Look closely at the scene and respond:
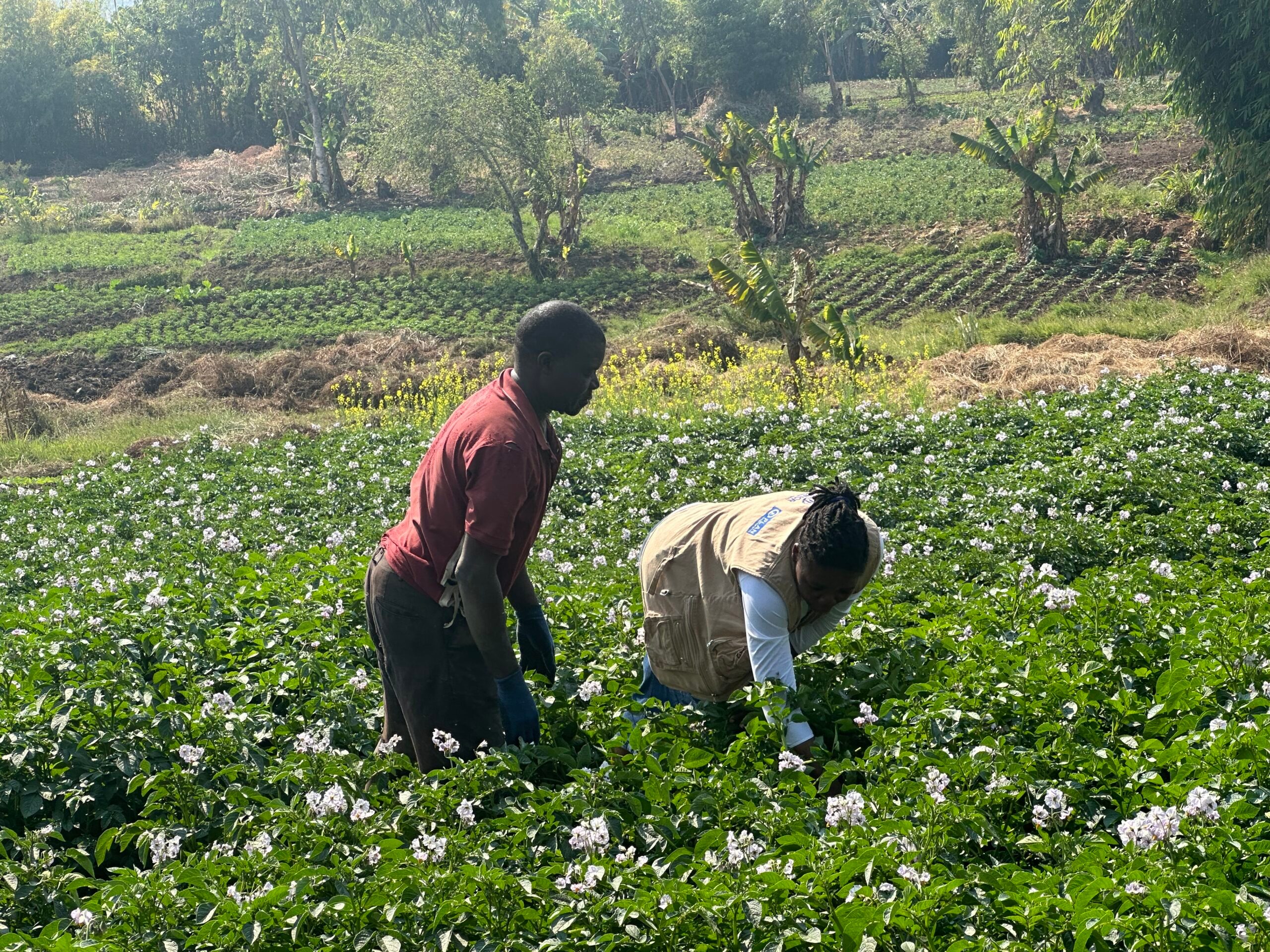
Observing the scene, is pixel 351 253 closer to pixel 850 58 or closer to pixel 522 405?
pixel 522 405

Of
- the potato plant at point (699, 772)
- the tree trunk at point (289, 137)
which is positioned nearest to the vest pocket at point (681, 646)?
the potato plant at point (699, 772)

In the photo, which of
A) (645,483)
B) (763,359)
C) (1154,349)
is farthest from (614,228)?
(645,483)

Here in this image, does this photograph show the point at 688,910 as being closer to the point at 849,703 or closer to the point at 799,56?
the point at 849,703

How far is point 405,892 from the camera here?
3.14m

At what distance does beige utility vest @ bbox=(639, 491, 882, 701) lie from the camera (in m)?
4.23

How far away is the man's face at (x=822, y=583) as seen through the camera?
3.94m

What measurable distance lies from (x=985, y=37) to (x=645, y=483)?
161 ft

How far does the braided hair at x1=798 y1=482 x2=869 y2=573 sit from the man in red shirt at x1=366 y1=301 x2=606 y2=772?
91cm

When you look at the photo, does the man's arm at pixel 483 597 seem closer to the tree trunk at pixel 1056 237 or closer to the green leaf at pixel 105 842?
the green leaf at pixel 105 842

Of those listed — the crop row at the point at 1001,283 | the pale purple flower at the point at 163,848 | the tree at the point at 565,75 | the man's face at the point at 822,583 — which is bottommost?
the crop row at the point at 1001,283

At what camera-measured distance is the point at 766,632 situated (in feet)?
13.5

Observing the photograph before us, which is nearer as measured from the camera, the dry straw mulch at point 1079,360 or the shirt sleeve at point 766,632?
the shirt sleeve at point 766,632

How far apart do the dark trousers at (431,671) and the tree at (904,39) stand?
55.1 meters

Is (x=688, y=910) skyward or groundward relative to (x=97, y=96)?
groundward
